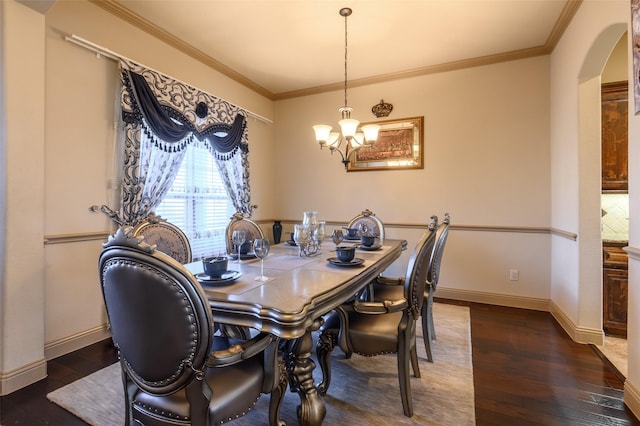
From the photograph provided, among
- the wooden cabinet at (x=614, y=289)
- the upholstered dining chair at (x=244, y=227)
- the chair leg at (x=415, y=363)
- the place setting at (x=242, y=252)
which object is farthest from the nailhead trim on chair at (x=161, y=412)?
the wooden cabinet at (x=614, y=289)

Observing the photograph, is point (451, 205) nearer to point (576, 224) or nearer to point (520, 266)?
point (520, 266)

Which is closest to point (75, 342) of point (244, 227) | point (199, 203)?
point (244, 227)

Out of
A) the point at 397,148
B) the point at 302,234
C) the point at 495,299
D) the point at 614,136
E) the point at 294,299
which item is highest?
the point at 397,148

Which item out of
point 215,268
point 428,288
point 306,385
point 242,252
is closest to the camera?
point 306,385

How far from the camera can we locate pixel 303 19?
274 centimetres

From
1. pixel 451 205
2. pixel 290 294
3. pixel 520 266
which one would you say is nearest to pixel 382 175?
pixel 451 205

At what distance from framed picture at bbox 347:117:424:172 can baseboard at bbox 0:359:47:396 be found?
3445 mm

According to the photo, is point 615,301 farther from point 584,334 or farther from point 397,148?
point 397,148

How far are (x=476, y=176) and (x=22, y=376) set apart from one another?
13.8 ft

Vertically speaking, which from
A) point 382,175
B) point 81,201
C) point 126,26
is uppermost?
point 126,26

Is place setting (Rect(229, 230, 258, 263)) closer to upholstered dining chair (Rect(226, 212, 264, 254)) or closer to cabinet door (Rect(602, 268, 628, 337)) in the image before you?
upholstered dining chair (Rect(226, 212, 264, 254))

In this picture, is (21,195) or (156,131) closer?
(21,195)

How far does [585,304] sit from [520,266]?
88cm

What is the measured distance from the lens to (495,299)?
136 inches
